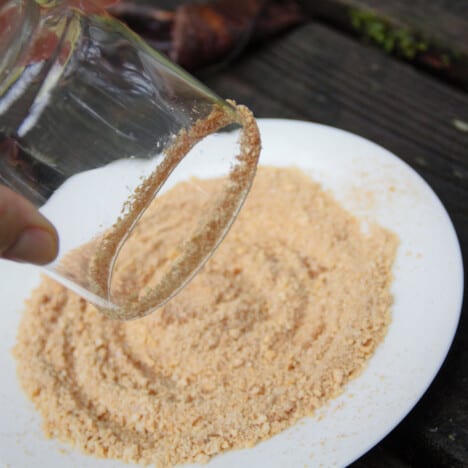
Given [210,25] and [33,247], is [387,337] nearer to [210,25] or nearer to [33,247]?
[33,247]

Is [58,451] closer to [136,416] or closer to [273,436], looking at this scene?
[136,416]

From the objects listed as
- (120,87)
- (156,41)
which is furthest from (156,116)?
(156,41)

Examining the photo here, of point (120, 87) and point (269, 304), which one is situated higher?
point (120, 87)

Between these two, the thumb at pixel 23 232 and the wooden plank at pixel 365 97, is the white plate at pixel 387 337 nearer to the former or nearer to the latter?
the wooden plank at pixel 365 97

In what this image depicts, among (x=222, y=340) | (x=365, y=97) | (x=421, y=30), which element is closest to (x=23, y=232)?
(x=222, y=340)

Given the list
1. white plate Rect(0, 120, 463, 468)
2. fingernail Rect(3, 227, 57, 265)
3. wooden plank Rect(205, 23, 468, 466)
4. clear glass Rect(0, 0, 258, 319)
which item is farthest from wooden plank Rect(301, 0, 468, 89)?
fingernail Rect(3, 227, 57, 265)
